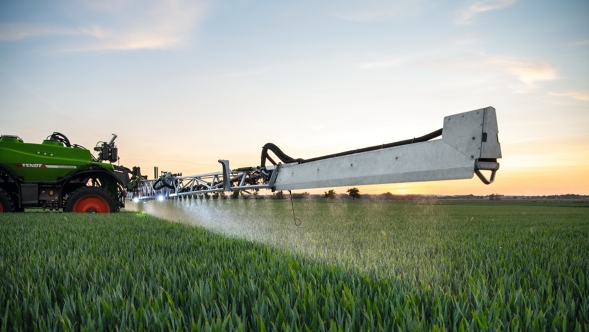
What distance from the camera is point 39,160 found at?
12.5 m

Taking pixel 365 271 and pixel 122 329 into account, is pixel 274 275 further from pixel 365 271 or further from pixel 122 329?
pixel 122 329

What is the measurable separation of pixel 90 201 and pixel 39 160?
6.91 feet

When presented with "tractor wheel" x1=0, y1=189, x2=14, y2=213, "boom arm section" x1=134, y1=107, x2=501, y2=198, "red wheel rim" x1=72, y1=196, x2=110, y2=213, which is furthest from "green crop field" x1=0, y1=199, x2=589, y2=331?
"tractor wheel" x1=0, y1=189, x2=14, y2=213

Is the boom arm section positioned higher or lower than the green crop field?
higher

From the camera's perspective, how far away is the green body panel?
1224cm

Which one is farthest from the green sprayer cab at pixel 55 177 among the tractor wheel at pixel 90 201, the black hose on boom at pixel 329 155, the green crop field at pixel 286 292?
the black hose on boom at pixel 329 155

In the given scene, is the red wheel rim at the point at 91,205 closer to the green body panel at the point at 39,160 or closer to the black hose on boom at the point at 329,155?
the green body panel at the point at 39,160

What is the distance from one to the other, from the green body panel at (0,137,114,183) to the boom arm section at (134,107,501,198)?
33.4ft

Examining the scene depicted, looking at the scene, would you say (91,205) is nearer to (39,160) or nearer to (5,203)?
(39,160)

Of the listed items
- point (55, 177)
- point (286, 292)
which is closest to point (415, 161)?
point (286, 292)

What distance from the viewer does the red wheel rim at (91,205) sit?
40.3ft

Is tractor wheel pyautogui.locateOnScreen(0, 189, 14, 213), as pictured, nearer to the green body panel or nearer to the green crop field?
the green body panel

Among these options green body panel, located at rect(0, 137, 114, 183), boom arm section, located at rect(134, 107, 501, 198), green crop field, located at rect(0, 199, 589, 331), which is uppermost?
green body panel, located at rect(0, 137, 114, 183)

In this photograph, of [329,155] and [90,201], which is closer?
[329,155]
